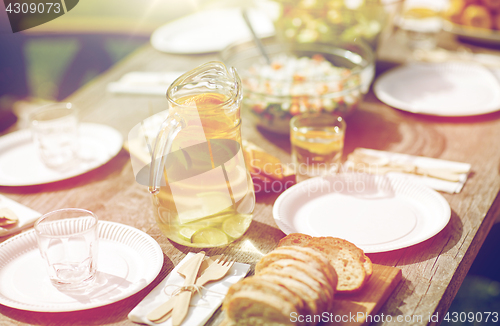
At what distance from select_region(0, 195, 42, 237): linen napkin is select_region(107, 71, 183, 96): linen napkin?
0.71 metres

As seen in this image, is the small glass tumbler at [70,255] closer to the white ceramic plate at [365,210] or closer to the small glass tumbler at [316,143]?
the white ceramic plate at [365,210]

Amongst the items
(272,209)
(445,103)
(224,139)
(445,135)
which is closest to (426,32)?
(445,103)

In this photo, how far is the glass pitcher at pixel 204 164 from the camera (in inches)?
33.9

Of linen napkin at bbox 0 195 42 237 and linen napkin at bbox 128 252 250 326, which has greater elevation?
linen napkin at bbox 128 252 250 326

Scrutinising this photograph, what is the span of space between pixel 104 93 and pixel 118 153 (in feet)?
1.61

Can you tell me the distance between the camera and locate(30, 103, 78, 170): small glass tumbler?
1273 millimetres

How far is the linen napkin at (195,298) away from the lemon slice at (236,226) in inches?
3.0

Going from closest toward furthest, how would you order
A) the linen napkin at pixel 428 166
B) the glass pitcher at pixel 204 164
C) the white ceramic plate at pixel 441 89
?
the glass pitcher at pixel 204 164, the linen napkin at pixel 428 166, the white ceramic plate at pixel 441 89

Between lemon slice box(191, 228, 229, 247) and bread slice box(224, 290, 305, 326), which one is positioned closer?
bread slice box(224, 290, 305, 326)

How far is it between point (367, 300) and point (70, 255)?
20.4 inches

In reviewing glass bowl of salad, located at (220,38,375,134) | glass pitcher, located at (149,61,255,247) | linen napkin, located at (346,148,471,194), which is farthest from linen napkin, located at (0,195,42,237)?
linen napkin, located at (346,148,471,194)

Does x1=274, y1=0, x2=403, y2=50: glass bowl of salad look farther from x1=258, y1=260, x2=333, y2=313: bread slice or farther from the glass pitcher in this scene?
x1=258, y1=260, x2=333, y2=313: bread slice

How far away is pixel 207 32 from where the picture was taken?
91.3 inches

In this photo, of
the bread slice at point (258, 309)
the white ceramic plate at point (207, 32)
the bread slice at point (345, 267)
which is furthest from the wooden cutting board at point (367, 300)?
the white ceramic plate at point (207, 32)
